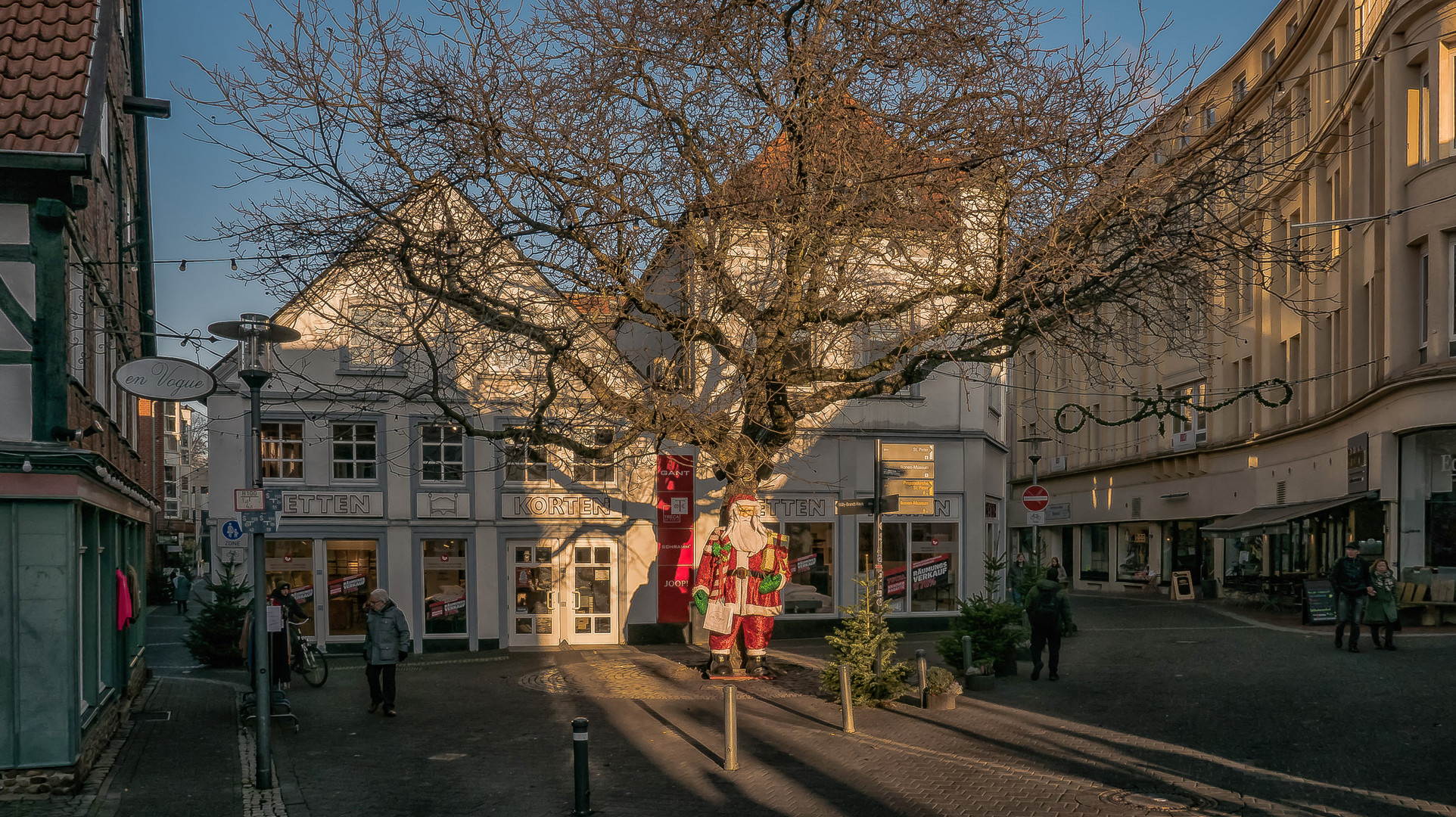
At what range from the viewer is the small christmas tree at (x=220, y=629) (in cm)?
2097

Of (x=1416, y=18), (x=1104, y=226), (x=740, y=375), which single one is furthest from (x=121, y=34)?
(x=1416, y=18)

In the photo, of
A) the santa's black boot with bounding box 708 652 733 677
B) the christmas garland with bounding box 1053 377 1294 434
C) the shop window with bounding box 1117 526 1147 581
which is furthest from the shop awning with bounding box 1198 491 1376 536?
the santa's black boot with bounding box 708 652 733 677

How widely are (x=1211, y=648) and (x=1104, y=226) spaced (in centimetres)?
920

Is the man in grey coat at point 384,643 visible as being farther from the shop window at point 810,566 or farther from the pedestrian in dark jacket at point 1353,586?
the pedestrian in dark jacket at point 1353,586

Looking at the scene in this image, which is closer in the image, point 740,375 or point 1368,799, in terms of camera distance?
point 1368,799

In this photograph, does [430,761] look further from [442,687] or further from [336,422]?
[336,422]

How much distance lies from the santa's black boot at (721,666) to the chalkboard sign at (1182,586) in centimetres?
2392

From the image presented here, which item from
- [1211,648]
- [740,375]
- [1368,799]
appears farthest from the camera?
[1211,648]

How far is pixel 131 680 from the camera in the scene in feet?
54.1

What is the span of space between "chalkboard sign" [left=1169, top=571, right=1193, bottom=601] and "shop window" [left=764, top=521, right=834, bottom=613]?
17118mm

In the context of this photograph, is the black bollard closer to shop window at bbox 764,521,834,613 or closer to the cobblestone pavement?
the cobblestone pavement

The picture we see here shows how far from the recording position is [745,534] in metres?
16.5

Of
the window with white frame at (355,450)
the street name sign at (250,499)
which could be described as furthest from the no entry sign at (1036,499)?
the street name sign at (250,499)

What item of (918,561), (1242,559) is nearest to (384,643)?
(918,561)
